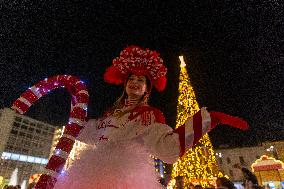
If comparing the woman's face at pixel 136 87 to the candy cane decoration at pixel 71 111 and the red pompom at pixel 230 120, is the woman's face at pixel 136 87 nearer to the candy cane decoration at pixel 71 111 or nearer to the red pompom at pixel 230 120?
the candy cane decoration at pixel 71 111

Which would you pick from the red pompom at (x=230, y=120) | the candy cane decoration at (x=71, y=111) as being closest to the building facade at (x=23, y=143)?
the candy cane decoration at (x=71, y=111)

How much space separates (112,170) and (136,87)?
1032 millimetres

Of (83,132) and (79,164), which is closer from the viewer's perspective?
(79,164)

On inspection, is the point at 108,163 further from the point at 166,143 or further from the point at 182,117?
the point at 182,117

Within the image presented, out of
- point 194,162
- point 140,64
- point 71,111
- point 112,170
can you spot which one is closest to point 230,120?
point 112,170

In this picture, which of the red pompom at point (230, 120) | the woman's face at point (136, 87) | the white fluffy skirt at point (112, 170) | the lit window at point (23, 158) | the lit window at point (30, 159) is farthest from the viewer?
the lit window at point (30, 159)

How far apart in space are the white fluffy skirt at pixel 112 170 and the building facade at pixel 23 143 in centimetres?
5850

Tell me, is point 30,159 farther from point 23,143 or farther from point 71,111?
point 71,111

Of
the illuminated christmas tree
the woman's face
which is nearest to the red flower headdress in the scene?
the woman's face

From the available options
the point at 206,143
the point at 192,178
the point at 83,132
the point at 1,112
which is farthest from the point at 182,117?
the point at 1,112

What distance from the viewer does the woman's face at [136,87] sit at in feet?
8.97

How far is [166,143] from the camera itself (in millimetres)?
2076

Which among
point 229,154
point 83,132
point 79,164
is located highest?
point 229,154

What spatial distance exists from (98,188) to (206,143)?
42.5ft
